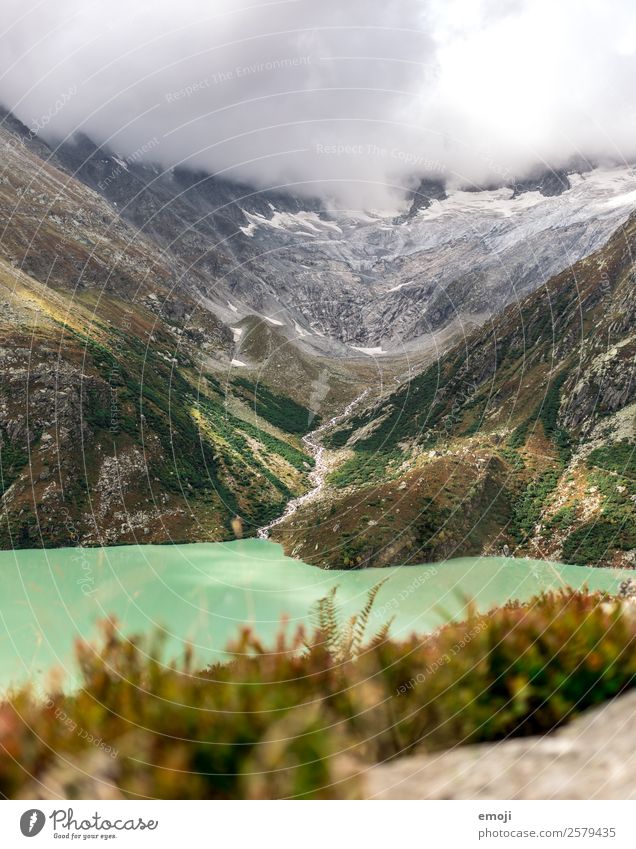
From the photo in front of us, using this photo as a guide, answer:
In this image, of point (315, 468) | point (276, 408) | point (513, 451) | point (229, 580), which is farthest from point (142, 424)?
point (276, 408)

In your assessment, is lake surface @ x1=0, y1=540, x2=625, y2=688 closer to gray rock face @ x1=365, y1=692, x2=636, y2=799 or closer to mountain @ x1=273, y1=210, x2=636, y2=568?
mountain @ x1=273, y1=210, x2=636, y2=568

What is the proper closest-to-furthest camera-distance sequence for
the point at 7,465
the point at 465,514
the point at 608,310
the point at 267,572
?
the point at 267,572
the point at 465,514
the point at 7,465
the point at 608,310

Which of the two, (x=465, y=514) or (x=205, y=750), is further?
(x=465, y=514)

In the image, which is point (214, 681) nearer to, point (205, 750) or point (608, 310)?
point (205, 750)

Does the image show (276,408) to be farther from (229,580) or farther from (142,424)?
(229,580)

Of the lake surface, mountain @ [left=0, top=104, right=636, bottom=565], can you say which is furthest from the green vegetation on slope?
the lake surface
